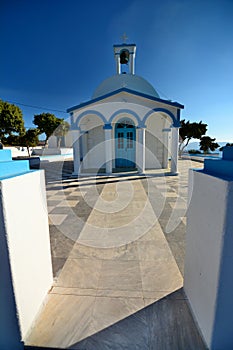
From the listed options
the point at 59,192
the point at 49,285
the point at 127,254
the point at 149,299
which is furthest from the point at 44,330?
the point at 59,192

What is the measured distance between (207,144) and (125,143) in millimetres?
21697

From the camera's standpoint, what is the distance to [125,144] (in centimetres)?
1101

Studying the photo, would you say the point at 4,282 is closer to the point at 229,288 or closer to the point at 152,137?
the point at 229,288

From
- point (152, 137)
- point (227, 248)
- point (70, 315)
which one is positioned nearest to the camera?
point (227, 248)

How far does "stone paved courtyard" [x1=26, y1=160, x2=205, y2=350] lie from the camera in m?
1.45

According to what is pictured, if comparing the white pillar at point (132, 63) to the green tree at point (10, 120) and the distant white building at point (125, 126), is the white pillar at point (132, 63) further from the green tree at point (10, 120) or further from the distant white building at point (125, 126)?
the green tree at point (10, 120)

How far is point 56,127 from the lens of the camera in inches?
1214

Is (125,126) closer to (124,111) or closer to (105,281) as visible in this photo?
(124,111)

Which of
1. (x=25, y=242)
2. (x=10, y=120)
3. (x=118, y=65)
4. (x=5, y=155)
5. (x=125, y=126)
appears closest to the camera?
(x=25, y=242)

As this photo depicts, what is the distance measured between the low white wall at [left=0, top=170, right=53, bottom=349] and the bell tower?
556 inches

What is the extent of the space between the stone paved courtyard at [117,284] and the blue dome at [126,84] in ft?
38.8

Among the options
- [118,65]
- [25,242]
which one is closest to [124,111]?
[118,65]

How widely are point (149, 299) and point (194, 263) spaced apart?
2.16ft

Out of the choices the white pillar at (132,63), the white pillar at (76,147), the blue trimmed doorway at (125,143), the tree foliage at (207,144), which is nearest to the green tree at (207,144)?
the tree foliage at (207,144)
